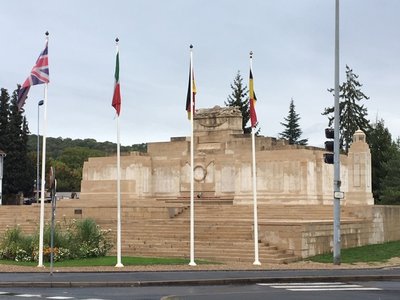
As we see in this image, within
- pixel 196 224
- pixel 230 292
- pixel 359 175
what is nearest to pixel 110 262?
pixel 196 224

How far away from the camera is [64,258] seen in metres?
24.5

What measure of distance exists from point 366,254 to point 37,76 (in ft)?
48.2

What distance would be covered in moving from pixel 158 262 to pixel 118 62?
6.99m

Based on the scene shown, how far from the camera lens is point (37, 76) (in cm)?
2269

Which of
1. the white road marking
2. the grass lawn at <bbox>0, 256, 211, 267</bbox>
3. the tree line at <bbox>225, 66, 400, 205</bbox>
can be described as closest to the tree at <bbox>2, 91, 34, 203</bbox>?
the tree line at <bbox>225, 66, 400, 205</bbox>

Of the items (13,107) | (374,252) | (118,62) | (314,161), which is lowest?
(374,252)

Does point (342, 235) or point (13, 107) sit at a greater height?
point (13, 107)

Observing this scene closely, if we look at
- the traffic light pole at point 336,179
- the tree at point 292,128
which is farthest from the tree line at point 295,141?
the traffic light pole at point 336,179

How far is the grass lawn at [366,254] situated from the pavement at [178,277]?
12.9 feet

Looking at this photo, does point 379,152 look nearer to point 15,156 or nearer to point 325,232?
point 325,232

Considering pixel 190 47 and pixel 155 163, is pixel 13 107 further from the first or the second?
pixel 190 47

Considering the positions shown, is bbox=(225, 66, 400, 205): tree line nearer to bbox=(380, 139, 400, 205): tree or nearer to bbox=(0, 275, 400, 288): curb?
bbox=(380, 139, 400, 205): tree

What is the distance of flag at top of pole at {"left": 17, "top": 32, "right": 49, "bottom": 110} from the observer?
22594 millimetres

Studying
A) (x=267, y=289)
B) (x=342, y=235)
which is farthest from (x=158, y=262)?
(x=342, y=235)
